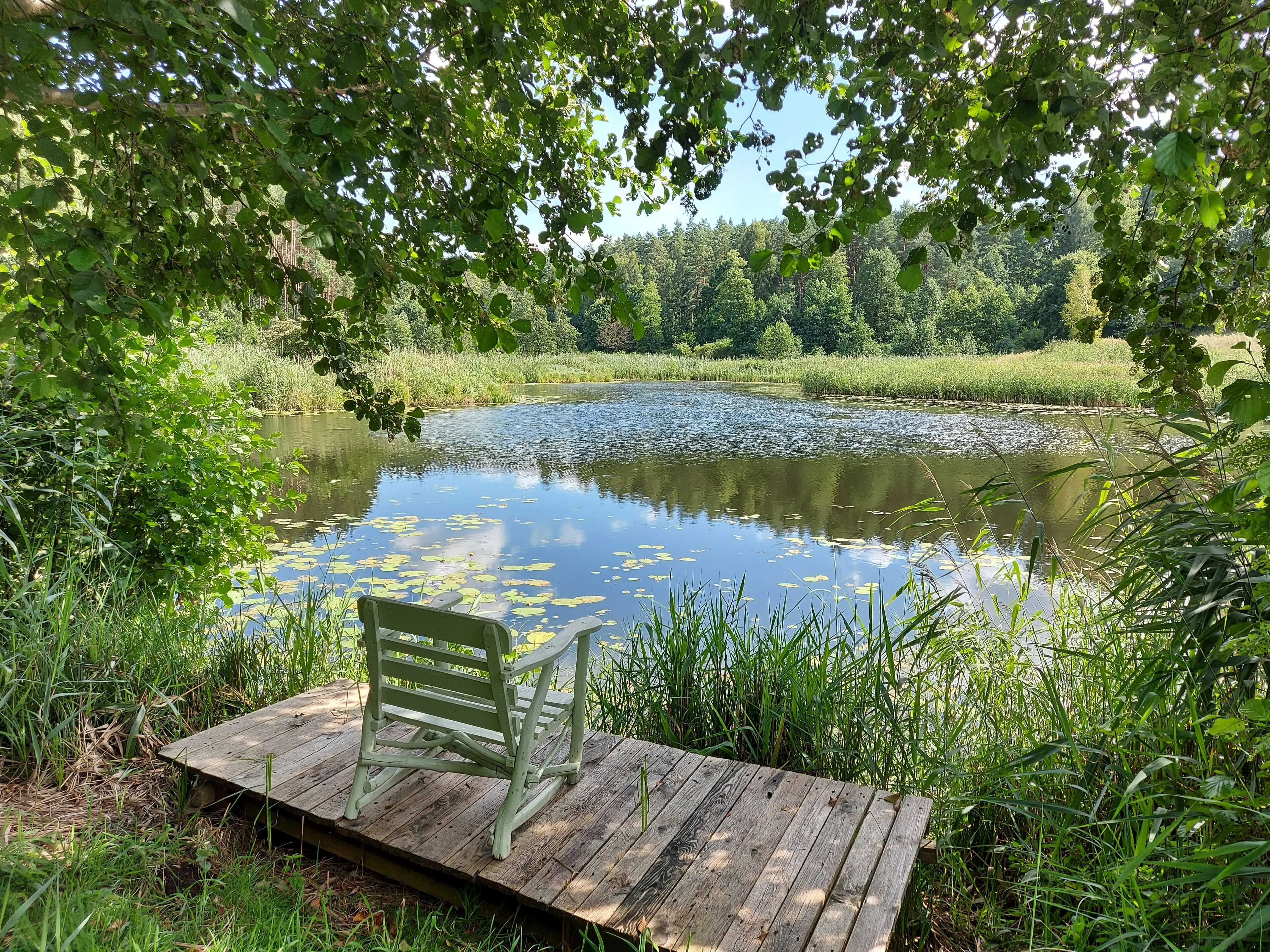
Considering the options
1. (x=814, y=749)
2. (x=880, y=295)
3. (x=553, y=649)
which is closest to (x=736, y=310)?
(x=880, y=295)

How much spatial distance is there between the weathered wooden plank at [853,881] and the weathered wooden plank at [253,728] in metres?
1.88

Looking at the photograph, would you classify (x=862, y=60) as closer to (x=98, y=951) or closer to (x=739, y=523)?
(x=98, y=951)

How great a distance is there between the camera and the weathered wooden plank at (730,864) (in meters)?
1.68

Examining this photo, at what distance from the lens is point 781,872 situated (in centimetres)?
189

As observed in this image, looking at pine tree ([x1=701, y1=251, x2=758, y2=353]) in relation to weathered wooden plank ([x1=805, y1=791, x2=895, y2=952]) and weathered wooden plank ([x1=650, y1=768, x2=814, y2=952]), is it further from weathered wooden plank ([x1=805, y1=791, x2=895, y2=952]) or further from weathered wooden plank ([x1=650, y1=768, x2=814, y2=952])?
weathered wooden plank ([x1=805, y1=791, x2=895, y2=952])

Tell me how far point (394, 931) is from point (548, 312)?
1784 inches

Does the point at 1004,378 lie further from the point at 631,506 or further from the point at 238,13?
the point at 238,13

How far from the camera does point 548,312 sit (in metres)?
45.5

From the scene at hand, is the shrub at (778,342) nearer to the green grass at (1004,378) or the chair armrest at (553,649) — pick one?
the green grass at (1004,378)

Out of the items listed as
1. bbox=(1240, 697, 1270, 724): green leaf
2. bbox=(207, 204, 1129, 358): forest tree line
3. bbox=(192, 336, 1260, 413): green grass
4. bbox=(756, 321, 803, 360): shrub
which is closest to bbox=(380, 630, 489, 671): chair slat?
bbox=(1240, 697, 1270, 724): green leaf

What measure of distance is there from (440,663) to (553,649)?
16.2 inches

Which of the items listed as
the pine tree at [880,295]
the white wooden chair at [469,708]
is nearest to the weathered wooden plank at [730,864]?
the white wooden chair at [469,708]

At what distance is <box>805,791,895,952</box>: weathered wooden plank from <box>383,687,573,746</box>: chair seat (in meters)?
0.86

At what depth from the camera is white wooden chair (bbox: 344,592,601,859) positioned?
1.96 meters
